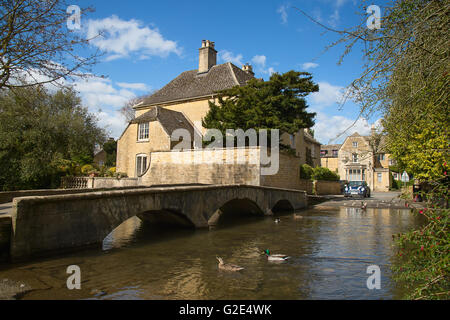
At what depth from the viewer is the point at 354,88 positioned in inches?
143

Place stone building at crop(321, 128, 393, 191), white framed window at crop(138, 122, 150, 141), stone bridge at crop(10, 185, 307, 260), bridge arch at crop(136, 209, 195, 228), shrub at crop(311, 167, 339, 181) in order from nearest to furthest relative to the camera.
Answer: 1. stone bridge at crop(10, 185, 307, 260)
2. bridge arch at crop(136, 209, 195, 228)
3. white framed window at crop(138, 122, 150, 141)
4. shrub at crop(311, 167, 339, 181)
5. stone building at crop(321, 128, 393, 191)

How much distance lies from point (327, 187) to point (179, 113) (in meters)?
16.6

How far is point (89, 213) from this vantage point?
26.2 feet

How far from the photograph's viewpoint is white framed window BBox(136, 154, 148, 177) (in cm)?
2686

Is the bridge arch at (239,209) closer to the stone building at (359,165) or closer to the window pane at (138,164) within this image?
the window pane at (138,164)

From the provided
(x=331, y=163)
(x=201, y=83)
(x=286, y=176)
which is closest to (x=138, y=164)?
(x=201, y=83)

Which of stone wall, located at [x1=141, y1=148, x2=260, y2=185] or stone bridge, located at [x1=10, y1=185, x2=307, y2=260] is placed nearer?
stone bridge, located at [x1=10, y1=185, x2=307, y2=260]

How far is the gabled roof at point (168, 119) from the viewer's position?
26.2m

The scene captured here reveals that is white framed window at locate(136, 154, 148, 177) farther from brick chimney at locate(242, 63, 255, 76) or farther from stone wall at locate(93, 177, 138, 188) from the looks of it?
brick chimney at locate(242, 63, 255, 76)

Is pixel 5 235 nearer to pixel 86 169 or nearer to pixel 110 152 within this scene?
pixel 86 169

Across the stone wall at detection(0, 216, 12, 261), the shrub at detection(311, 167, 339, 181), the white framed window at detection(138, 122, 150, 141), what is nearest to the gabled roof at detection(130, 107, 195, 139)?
the white framed window at detection(138, 122, 150, 141)

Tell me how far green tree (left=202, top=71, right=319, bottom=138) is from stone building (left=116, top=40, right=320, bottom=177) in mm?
4201
